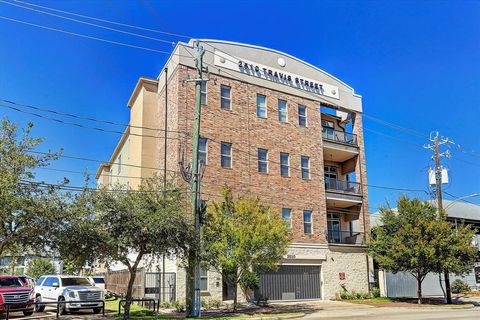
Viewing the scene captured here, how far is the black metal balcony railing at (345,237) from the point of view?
3338cm

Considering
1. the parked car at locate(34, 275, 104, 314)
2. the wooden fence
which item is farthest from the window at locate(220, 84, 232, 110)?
the parked car at locate(34, 275, 104, 314)

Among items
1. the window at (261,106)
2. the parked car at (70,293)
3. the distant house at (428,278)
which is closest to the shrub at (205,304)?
the parked car at (70,293)

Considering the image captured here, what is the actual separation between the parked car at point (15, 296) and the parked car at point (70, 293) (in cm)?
91

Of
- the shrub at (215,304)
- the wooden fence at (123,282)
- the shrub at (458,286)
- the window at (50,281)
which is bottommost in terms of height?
the shrub at (458,286)

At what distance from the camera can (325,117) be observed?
120ft

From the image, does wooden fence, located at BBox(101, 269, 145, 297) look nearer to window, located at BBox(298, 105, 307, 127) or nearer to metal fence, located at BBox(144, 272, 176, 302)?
metal fence, located at BBox(144, 272, 176, 302)

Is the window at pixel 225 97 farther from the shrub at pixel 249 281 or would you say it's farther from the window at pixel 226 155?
the shrub at pixel 249 281

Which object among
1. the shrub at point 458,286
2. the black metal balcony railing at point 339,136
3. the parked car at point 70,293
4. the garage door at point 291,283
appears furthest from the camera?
the shrub at point 458,286

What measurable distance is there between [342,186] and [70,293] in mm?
20204

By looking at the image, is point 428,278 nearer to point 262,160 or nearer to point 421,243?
point 421,243

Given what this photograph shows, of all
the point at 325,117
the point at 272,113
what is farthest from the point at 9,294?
the point at 325,117

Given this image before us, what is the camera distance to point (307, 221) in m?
31.3

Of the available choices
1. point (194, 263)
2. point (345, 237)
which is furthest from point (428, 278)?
point (194, 263)

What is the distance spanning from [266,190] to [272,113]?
17.4 feet
